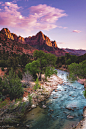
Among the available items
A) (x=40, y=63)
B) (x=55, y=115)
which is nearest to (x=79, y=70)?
(x=55, y=115)

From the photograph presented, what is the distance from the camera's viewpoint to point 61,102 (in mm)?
20141

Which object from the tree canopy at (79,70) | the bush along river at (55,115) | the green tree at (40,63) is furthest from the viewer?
the green tree at (40,63)

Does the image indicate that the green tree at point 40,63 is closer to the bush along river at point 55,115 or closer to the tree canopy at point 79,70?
the tree canopy at point 79,70

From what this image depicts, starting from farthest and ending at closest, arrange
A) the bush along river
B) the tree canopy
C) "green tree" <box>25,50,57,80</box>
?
"green tree" <box>25,50,57,80</box>
the tree canopy
the bush along river

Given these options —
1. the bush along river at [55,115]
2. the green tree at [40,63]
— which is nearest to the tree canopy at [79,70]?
the bush along river at [55,115]

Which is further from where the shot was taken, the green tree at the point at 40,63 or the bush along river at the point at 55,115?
the green tree at the point at 40,63

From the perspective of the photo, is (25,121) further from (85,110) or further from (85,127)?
(85,110)

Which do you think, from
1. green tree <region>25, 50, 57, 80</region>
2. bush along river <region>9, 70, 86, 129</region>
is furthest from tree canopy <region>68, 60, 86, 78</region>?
green tree <region>25, 50, 57, 80</region>

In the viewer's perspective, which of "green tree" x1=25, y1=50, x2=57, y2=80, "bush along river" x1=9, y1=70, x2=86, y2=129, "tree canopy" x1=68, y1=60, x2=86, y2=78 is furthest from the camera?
"green tree" x1=25, y1=50, x2=57, y2=80

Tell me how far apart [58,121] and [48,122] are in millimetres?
1651

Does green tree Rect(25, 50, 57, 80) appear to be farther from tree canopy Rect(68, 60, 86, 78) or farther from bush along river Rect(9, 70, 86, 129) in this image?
bush along river Rect(9, 70, 86, 129)

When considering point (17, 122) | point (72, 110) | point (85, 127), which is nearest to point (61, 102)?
point (72, 110)

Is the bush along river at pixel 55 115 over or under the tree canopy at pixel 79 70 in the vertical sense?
under

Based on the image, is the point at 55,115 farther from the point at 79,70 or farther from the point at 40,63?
the point at 40,63
